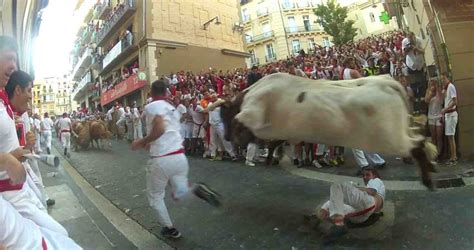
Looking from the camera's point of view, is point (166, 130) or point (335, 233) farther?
point (166, 130)

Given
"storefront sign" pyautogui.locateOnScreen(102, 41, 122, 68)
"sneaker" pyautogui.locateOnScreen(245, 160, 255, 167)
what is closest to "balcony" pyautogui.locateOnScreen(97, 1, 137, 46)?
"storefront sign" pyautogui.locateOnScreen(102, 41, 122, 68)

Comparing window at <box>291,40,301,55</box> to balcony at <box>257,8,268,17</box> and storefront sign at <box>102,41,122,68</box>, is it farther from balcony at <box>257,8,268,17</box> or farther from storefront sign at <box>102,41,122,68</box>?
storefront sign at <box>102,41,122,68</box>

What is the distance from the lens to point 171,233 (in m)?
4.82

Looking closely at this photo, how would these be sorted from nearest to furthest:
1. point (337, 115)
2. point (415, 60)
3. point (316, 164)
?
point (337, 115)
point (316, 164)
point (415, 60)

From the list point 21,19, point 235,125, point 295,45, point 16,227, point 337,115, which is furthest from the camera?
point 295,45

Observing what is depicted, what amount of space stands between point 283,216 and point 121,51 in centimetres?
2803

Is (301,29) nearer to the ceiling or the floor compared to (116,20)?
nearer to the ceiling

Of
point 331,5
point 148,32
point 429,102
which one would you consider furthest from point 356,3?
point 429,102

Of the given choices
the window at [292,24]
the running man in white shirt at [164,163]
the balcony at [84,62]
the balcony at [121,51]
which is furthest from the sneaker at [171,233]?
the window at [292,24]

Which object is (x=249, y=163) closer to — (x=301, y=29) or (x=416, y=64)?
(x=416, y=64)

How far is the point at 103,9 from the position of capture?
39.0 m

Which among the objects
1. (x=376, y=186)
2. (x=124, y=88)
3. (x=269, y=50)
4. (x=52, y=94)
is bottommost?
(x=376, y=186)

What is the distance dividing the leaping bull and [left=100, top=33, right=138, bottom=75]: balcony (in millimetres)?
26200

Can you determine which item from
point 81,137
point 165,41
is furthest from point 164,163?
point 165,41
